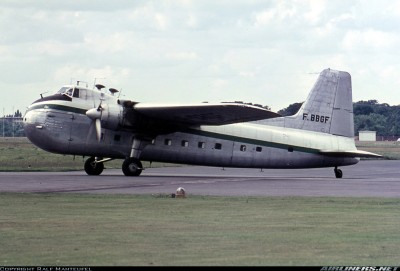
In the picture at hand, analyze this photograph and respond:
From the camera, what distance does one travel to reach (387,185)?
33719 mm

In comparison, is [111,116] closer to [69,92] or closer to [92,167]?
[69,92]

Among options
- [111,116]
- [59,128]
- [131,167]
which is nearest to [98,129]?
[111,116]

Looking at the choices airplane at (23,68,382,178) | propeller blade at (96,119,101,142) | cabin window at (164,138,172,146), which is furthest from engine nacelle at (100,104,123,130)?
cabin window at (164,138,172,146)

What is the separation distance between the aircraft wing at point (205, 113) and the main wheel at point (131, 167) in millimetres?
2323

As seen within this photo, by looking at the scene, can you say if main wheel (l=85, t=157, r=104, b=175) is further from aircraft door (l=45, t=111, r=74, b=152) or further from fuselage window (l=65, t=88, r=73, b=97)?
fuselage window (l=65, t=88, r=73, b=97)

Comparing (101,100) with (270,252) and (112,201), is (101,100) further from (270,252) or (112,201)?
(270,252)

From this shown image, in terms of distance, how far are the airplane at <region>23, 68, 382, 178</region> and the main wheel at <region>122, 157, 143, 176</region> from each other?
5 cm

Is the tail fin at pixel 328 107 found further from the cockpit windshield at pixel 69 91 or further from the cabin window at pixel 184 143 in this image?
the cockpit windshield at pixel 69 91

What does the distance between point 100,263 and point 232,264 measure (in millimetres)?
1896

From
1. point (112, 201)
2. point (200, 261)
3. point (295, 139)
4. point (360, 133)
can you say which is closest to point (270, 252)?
point (200, 261)

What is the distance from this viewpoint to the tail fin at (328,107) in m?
44.5

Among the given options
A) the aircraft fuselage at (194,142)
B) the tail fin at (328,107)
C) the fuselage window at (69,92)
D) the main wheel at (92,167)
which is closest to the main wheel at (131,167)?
the aircraft fuselage at (194,142)

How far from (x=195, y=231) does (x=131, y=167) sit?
23762mm

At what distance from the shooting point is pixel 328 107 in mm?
44594
